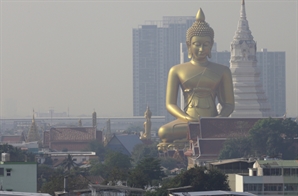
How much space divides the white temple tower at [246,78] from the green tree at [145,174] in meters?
47.1

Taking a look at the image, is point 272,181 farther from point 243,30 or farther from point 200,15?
point 243,30

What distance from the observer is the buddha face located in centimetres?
8394

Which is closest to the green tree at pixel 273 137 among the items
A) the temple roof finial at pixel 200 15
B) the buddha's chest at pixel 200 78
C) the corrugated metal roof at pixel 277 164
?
the buddha's chest at pixel 200 78

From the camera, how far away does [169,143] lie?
8631 centimetres

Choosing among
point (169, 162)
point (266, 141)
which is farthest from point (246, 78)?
point (266, 141)

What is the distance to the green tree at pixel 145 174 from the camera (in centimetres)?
4617

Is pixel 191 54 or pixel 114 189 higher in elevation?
pixel 191 54

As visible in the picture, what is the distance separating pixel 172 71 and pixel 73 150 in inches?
1152

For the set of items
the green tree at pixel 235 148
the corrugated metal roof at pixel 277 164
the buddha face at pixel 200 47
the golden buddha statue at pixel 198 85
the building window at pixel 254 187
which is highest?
the buddha face at pixel 200 47

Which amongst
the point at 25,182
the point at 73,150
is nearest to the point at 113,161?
the point at 25,182

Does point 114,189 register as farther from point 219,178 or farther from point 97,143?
point 97,143

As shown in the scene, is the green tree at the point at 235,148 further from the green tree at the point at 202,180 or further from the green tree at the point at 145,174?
the green tree at the point at 202,180

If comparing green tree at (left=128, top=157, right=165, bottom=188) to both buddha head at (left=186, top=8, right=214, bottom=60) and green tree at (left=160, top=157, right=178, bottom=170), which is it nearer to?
green tree at (left=160, top=157, right=178, bottom=170)

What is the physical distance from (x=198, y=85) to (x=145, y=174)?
113 feet
